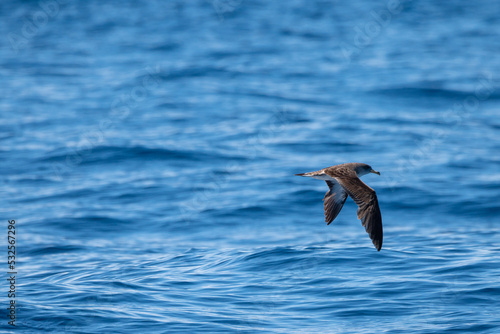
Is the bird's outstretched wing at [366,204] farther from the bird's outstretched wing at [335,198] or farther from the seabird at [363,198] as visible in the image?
the bird's outstretched wing at [335,198]

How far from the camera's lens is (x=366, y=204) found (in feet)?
25.2

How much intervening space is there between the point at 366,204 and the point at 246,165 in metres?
8.56

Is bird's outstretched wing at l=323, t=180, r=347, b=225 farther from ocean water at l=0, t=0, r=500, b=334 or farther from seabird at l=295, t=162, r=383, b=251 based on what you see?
ocean water at l=0, t=0, r=500, b=334

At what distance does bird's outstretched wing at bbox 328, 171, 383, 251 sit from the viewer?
759cm

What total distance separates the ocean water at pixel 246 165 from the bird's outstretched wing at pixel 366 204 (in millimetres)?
1099

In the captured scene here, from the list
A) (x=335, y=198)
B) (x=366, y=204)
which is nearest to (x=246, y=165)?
(x=335, y=198)

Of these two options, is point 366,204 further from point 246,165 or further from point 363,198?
point 246,165

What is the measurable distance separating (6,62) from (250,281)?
20357 millimetres

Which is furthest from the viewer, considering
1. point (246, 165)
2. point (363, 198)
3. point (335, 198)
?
point (246, 165)

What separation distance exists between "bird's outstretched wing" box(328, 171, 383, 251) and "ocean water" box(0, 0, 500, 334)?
43.3 inches

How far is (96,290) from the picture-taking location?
9.23 m

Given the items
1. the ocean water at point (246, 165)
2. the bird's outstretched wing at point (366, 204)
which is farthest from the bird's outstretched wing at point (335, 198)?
the ocean water at point (246, 165)

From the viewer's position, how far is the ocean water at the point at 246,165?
8.73 meters

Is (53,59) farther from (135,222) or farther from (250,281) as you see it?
(250,281)
